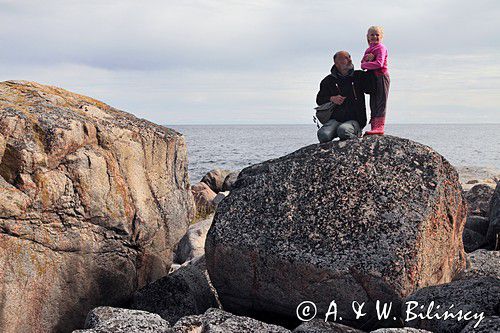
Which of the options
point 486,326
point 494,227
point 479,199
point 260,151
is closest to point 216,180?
point 479,199

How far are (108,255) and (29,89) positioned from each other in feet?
8.53

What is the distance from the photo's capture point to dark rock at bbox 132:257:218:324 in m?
7.30

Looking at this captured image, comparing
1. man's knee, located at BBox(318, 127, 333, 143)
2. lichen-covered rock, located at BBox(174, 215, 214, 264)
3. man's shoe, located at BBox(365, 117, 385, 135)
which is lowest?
lichen-covered rock, located at BBox(174, 215, 214, 264)

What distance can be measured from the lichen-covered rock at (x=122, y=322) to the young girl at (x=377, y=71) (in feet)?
14.8

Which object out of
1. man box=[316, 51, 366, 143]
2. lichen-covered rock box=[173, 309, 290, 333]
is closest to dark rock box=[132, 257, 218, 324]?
lichen-covered rock box=[173, 309, 290, 333]

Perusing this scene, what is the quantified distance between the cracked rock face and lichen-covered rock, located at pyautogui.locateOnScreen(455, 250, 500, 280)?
13.9 feet

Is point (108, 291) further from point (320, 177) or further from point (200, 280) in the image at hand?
point (320, 177)

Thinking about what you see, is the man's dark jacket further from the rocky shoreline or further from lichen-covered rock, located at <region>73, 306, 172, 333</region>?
lichen-covered rock, located at <region>73, 306, 172, 333</region>

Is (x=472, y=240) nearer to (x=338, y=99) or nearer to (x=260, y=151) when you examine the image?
(x=338, y=99)

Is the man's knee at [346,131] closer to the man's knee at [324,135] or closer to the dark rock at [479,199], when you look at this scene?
the man's knee at [324,135]

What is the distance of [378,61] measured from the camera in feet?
28.5

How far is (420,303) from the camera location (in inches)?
235

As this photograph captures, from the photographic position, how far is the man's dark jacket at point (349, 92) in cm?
901

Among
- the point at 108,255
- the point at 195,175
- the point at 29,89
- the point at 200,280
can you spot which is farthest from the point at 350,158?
the point at 195,175
